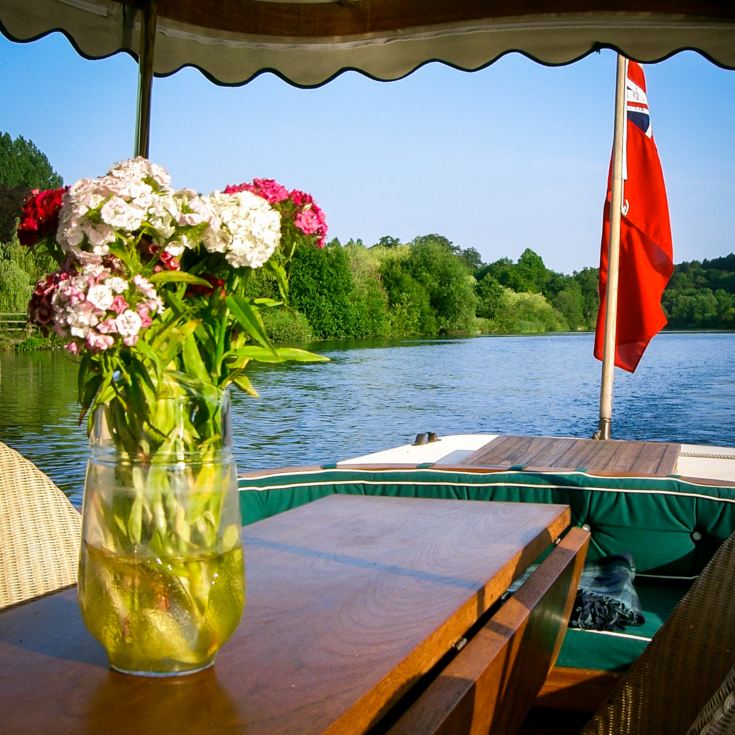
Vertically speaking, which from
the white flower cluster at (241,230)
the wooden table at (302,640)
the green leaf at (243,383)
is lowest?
the wooden table at (302,640)

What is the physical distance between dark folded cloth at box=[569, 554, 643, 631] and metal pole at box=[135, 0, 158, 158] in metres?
1.42

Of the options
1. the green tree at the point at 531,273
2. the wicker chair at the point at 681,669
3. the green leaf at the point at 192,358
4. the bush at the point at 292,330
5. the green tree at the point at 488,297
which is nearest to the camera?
the green leaf at the point at 192,358

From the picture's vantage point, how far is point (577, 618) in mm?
1982

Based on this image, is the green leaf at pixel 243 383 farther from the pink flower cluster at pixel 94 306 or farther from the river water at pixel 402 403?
the river water at pixel 402 403

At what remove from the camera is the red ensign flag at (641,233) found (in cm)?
572

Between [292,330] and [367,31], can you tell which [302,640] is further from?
[292,330]

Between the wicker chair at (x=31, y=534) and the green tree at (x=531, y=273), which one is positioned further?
the green tree at (x=531, y=273)

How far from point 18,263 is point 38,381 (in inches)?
151

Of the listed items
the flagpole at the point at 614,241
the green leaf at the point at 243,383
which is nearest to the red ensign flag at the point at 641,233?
the flagpole at the point at 614,241

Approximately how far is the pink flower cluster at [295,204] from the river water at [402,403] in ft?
24.3

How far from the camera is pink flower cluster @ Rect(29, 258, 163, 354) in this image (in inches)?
32.0

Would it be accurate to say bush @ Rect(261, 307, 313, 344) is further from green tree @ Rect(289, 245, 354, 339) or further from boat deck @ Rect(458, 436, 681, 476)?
boat deck @ Rect(458, 436, 681, 476)

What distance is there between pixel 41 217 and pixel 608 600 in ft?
5.02

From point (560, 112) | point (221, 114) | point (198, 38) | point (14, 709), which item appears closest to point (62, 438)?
point (198, 38)
